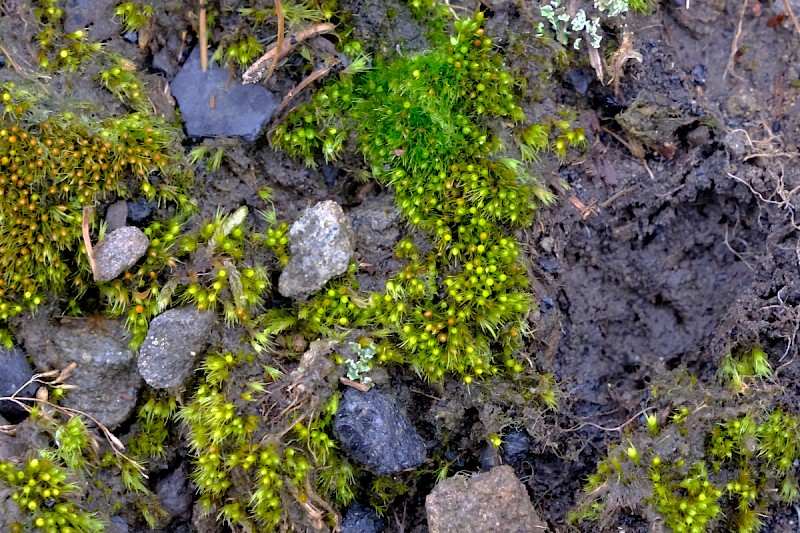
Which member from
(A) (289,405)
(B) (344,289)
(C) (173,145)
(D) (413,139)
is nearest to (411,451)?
(A) (289,405)

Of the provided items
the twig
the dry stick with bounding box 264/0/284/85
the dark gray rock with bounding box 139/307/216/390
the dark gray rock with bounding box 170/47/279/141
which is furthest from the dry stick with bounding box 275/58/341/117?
the dark gray rock with bounding box 139/307/216/390

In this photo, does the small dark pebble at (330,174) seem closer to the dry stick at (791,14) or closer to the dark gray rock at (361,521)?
the dark gray rock at (361,521)

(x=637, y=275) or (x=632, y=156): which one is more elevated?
(x=632, y=156)

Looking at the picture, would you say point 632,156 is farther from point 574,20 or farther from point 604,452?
point 604,452

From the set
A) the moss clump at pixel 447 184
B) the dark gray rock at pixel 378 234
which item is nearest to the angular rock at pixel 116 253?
the moss clump at pixel 447 184

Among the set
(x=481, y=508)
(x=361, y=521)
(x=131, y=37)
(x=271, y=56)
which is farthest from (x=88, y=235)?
(x=481, y=508)

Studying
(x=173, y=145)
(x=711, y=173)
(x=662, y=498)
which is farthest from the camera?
A: (x=711, y=173)
